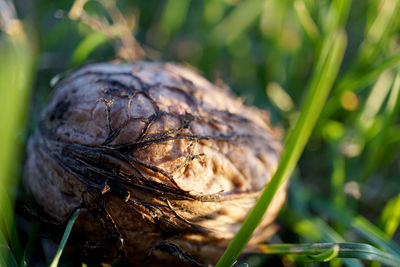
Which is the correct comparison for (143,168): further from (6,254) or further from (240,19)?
(240,19)

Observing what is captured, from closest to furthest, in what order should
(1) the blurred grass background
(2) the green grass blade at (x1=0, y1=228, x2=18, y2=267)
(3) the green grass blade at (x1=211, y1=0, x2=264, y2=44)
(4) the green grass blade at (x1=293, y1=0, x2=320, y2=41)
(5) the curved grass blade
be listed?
(2) the green grass blade at (x1=0, y1=228, x2=18, y2=267)
(5) the curved grass blade
(1) the blurred grass background
(4) the green grass blade at (x1=293, y1=0, x2=320, y2=41)
(3) the green grass blade at (x1=211, y1=0, x2=264, y2=44)

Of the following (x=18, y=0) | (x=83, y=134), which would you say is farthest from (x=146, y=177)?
(x=18, y=0)

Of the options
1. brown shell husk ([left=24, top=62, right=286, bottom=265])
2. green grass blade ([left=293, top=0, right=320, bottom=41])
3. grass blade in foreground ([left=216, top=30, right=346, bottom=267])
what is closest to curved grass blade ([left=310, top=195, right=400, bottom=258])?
brown shell husk ([left=24, top=62, right=286, bottom=265])

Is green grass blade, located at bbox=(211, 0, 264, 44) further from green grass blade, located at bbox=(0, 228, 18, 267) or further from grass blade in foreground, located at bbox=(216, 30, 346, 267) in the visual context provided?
green grass blade, located at bbox=(0, 228, 18, 267)

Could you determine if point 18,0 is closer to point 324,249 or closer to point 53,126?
point 53,126

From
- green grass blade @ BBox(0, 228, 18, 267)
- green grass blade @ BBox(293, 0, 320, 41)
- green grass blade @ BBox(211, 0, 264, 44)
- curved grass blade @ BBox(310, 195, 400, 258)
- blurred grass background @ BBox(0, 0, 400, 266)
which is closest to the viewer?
green grass blade @ BBox(0, 228, 18, 267)

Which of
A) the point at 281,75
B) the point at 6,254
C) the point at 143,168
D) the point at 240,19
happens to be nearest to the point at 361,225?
the point at 143,168
